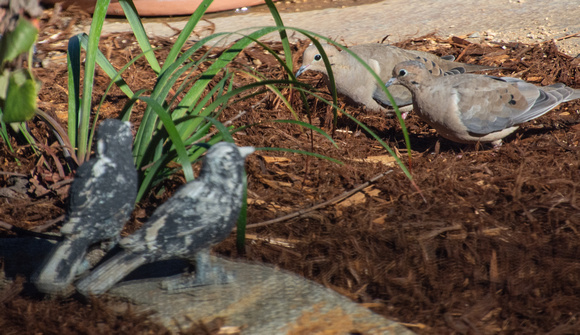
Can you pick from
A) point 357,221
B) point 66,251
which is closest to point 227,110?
point 357,221

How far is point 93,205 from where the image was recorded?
1.87 metres

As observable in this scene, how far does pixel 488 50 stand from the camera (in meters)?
5.07

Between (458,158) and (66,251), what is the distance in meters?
2.39

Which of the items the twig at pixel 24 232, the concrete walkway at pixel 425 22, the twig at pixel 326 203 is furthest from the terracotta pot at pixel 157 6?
the twig at pixel 24 232

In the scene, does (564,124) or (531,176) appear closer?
(531,176)

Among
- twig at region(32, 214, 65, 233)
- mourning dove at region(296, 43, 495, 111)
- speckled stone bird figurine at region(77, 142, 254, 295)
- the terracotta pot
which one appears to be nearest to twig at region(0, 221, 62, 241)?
twig at region(32, 214, 65, 233)

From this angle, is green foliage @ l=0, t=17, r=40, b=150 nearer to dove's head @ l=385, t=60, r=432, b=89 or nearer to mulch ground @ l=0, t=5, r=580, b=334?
mulch ground @ l=0, t=5, r=580, b=334

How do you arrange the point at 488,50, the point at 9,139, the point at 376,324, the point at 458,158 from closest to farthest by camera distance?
the point at 376,324, the point at 9,139, the point at 458,158, the point at 488,50

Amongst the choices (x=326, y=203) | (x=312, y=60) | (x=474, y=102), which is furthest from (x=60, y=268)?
(x=312, y=60)

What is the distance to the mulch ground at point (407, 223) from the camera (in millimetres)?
1950

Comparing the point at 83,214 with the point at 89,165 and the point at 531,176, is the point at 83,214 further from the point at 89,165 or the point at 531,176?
the point at 531,176

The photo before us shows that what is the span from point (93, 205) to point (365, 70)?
301 centimetres

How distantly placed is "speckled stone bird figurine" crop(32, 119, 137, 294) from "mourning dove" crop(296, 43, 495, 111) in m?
2.65

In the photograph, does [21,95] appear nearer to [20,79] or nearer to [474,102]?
Result: [20,79]
